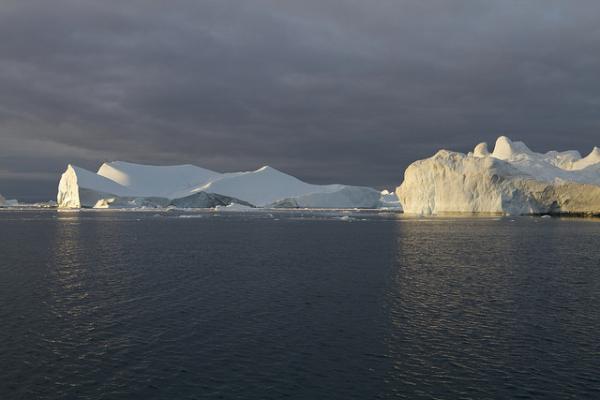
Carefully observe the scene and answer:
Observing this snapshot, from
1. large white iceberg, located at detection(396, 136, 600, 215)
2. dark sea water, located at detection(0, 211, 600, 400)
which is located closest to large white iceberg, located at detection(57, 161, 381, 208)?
large white iceberg, located at detection(396, 136, 600, 215)

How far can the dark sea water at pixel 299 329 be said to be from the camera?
496 inches

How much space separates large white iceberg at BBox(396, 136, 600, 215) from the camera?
95.8m

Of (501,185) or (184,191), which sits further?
(184,191)

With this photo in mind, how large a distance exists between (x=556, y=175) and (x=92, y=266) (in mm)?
91129

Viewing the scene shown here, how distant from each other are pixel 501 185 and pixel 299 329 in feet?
295

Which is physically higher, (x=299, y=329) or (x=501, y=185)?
(x=501, y=185)

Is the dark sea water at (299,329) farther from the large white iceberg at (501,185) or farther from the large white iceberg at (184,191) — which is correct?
the large white iceberg at (184,191)

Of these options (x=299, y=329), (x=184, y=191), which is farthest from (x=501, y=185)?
(x=184, y=191)

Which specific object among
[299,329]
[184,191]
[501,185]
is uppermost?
[184,191]

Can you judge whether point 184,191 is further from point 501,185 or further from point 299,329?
point 299,329

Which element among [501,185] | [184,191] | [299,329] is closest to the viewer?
[299,329]

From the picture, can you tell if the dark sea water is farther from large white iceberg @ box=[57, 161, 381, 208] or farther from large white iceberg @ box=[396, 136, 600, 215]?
large white iceberg @ box=[57, 161, 381, 208]

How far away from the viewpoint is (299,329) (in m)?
17.4

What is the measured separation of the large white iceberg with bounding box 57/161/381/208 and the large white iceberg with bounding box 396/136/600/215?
71.2m
